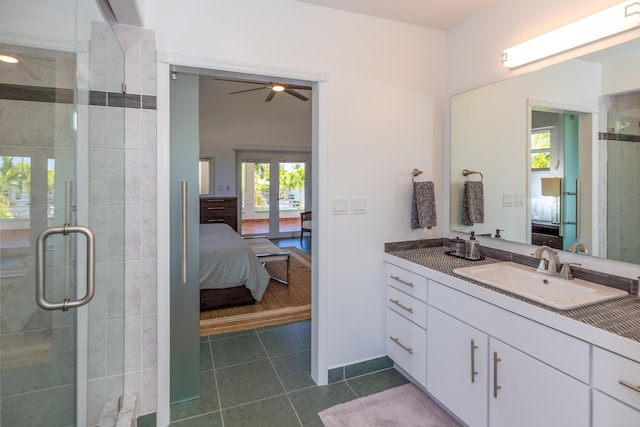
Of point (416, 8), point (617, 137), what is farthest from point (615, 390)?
point (416, 8)

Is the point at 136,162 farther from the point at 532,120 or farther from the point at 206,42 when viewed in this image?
the point at 532,120

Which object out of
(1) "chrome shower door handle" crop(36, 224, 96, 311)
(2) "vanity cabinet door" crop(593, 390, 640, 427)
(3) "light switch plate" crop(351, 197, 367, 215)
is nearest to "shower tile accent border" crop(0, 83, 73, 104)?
(1) "chrome shower door handle" crop(36, 224, 96, 311)

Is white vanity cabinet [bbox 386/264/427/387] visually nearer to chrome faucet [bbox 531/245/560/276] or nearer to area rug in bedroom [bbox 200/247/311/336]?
chrome faucet [bbox 531/245/560/276]

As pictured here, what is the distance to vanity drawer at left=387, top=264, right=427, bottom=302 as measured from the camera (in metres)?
2.04

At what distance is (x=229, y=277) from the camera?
3441 millimetres

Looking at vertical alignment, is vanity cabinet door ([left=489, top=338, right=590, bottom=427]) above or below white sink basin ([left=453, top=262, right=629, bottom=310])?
below

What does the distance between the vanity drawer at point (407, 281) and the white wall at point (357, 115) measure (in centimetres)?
11

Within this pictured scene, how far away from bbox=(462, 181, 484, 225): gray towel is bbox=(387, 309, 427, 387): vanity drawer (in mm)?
865

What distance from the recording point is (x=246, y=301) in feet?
11.7


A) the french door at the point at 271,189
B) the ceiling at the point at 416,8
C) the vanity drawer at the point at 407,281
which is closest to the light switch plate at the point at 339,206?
the vanity drawer at the point at 407,281

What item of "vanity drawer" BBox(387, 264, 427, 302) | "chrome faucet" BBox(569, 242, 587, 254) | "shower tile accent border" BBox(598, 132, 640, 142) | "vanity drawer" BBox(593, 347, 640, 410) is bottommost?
"vanity drawer" BBox(593, 347, 640, 410)

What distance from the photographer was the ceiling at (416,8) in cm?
214

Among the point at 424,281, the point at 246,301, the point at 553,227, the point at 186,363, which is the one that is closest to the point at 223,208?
the point at 246,301

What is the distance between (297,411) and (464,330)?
108 centimetres
